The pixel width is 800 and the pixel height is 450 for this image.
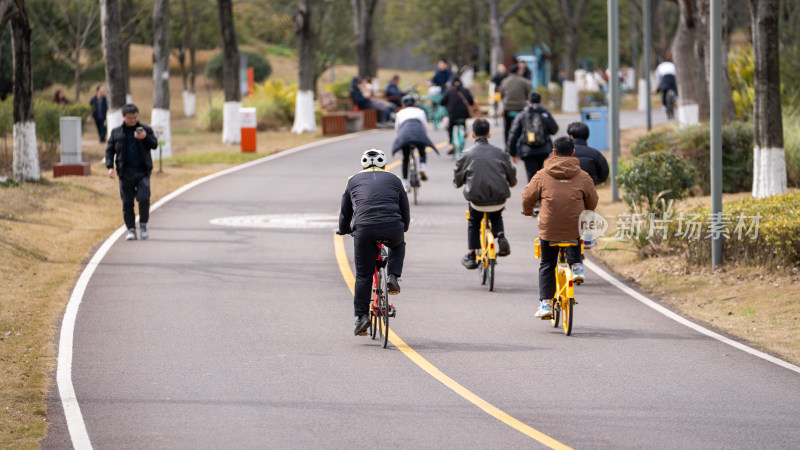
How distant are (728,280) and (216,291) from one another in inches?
242

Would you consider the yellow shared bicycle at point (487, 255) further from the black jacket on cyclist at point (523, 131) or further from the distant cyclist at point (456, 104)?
the distant cyclist at point (456, 104)

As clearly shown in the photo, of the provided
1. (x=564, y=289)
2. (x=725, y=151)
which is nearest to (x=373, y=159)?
(x=564, y=289)

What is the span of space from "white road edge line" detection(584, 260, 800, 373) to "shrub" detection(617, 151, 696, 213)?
143 centimetres

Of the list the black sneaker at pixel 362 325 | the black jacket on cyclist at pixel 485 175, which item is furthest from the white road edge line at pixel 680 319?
the black sneaker at pixel 362 325

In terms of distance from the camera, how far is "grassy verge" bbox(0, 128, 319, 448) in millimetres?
9531

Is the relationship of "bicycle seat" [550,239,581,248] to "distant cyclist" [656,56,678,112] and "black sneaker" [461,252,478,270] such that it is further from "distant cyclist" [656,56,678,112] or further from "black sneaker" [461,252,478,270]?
"distant cyclist" [656,56,678,112]

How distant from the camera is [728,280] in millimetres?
14641

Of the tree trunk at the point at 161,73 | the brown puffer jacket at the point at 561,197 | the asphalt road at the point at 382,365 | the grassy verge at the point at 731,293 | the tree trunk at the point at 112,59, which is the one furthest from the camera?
the tree trunk at the point at 161,73

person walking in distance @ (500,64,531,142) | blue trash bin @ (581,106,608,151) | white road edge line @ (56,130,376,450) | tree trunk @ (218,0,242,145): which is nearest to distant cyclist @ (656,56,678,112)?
blue trash bin @ (581,106,608,151)

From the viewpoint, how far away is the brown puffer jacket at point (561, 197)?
467 inches

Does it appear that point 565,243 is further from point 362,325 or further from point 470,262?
point 470,262

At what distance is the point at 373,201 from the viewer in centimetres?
1098

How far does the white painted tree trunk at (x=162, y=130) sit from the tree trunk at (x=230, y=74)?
3735 mm

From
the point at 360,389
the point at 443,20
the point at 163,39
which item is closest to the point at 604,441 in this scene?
the point at 360,389
